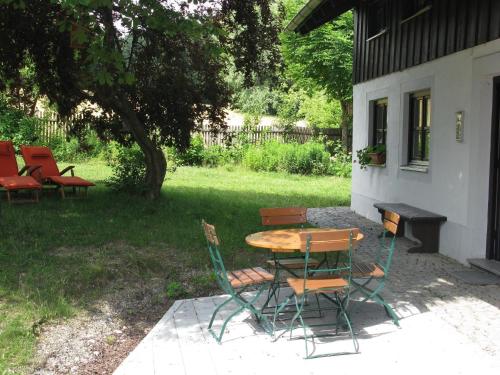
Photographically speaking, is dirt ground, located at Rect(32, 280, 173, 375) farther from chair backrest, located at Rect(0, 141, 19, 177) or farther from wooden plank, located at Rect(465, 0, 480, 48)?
chair backrest, located at Rect(0, 141, 19, 177)

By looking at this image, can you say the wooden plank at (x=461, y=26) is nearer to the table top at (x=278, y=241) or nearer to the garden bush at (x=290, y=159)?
the table top at (x=278, y=241)

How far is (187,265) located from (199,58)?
232 inches


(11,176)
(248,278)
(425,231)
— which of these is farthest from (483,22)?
(11,176)

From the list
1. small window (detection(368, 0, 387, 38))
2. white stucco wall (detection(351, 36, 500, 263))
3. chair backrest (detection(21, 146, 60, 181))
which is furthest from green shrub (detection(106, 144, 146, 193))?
small window (detection(368, 0, 387, 38))

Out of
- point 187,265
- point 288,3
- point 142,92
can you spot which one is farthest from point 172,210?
point 288,3

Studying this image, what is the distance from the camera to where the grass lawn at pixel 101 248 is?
5480 millimetres

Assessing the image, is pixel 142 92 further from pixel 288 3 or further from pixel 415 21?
pixel 288 3

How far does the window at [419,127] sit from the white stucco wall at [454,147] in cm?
14

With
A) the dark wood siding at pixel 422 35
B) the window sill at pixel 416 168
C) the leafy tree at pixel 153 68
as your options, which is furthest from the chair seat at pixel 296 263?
the leafy tree at pixel 153 68

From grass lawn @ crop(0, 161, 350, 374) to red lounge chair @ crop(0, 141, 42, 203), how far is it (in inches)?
15.0

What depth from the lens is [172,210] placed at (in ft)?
36.3

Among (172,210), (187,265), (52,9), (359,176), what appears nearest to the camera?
(187,265)

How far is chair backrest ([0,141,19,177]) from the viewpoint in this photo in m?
12.4

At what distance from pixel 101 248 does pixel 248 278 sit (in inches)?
147
